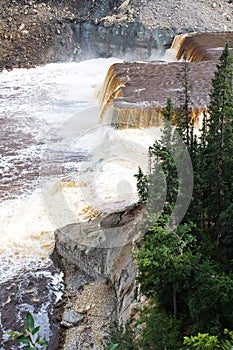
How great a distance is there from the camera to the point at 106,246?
1273 centimetres

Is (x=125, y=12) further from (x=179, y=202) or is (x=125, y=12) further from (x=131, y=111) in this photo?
(x=179, y=202)

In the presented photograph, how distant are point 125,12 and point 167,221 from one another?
32371 mm

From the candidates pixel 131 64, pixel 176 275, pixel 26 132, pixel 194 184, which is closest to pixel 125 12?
pixel 131 64

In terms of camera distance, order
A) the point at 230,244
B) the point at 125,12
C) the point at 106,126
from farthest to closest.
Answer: the point at 125,12, the point at 106,126, the point at 230,244

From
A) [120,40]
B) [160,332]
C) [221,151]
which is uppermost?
[221,151]

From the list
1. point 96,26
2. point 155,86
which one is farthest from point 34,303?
point 96,26

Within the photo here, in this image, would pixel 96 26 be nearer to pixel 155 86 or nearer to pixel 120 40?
pixel 120 40

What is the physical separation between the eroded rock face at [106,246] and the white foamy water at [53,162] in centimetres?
102

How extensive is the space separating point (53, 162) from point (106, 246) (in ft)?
28.9

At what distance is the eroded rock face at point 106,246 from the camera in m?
11.7

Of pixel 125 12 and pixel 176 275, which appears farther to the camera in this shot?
pixel 125 12

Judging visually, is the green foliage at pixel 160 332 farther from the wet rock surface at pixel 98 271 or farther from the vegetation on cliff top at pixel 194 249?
the wet rock surface at pixel 98 271

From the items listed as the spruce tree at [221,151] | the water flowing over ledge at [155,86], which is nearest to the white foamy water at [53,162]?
the water flowing over ledge at [155,86]

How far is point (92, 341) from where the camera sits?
34.8ft
